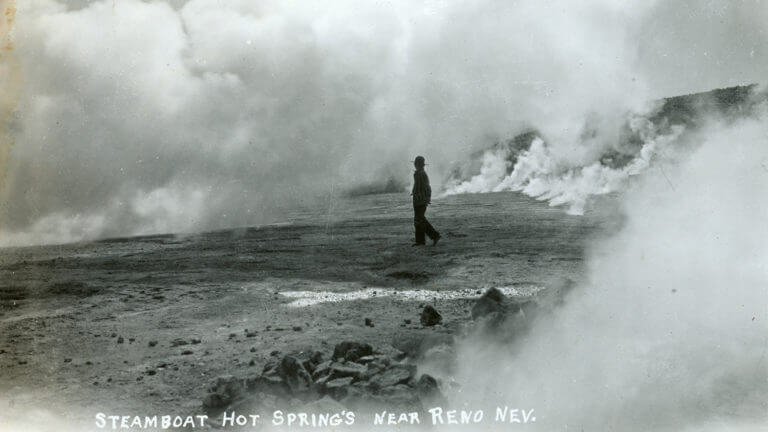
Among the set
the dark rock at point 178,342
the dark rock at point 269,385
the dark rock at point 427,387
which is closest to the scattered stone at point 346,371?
the dark rock at point 269,385

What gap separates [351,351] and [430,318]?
1588 mm

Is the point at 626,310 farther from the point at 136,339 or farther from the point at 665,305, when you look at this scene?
the point at 136,339

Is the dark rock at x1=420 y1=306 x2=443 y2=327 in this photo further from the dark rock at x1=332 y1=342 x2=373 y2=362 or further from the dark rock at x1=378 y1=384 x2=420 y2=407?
the dark rock at x1=378 y1=384 x2=420 y2=407

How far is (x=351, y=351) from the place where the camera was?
179 inches

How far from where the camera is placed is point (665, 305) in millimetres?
5262

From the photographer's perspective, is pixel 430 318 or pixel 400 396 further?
pixel 430 318

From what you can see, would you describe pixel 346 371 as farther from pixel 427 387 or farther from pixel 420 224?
pixel 420 224

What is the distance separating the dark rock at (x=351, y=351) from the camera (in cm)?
452

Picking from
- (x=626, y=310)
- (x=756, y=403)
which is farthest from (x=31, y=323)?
(x=756, y=403)

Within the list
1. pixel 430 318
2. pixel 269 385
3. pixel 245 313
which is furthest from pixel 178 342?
pixel 430 318

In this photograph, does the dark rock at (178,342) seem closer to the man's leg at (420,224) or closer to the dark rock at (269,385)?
the dark rock at (269,385)

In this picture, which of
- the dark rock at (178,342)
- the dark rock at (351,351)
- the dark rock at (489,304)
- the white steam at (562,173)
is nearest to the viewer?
the dark rock at (351,351)

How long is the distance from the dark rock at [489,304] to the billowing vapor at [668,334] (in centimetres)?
45

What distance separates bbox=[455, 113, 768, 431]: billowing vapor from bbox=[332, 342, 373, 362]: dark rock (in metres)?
0.85
